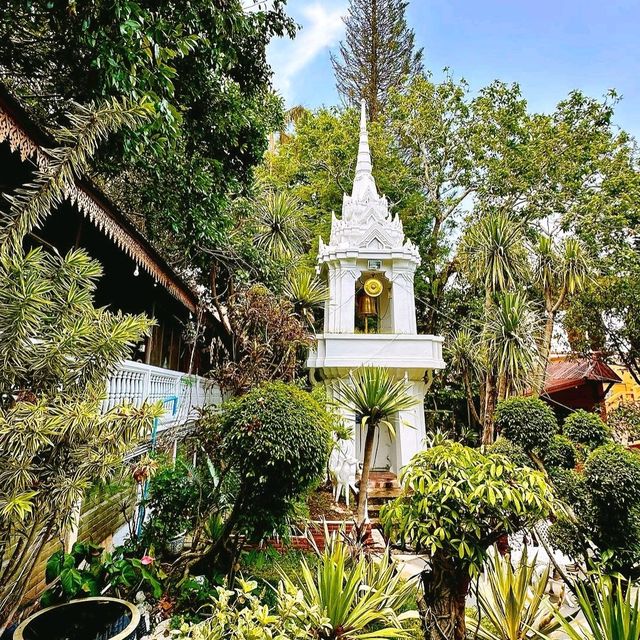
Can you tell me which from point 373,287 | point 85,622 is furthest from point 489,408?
point 85,622

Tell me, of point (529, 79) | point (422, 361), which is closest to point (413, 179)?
point (529, 79)

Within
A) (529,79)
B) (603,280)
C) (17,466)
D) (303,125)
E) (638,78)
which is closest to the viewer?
(17,466)

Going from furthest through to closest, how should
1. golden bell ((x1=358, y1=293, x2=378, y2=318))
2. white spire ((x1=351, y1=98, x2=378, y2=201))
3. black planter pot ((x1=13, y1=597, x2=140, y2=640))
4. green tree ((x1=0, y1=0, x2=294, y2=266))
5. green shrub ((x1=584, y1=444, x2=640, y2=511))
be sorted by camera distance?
white spire ((x1=351, y1=98, x2=378, y2=201)) < golden bell ((x1=358, y1=293, x2=378, y2=318)) < green tree ((x1=0, y1=0, x2=294, y2=266)) < green shrub ((x1=584, y1=444, x2=640, y2=511)) < black planter pot ((x1=13, y1=597, x2=140, y2=640))

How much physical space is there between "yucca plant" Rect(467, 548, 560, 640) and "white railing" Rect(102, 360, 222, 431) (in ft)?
11.3

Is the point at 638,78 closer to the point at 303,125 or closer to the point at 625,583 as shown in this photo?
the point at 303,125

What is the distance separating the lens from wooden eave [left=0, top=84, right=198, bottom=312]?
99.5 inches

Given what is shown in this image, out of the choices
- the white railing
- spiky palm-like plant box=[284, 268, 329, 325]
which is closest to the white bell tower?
spiky palm-like plant box=[284, 268, 329, 325]

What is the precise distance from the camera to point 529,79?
13578 millimetres

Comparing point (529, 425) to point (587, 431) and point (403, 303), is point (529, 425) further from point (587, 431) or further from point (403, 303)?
point (403, 303)

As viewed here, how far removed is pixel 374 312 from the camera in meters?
11.1

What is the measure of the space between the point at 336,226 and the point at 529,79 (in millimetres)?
8768

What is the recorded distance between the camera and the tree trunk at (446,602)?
3258 millimetres

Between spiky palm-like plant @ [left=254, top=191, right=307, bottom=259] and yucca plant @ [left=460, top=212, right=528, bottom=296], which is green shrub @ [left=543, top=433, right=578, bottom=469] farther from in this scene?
spiky palm-like plant @ [left=254, top=191, right=307, bottom=259]

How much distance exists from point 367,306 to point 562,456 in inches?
267
